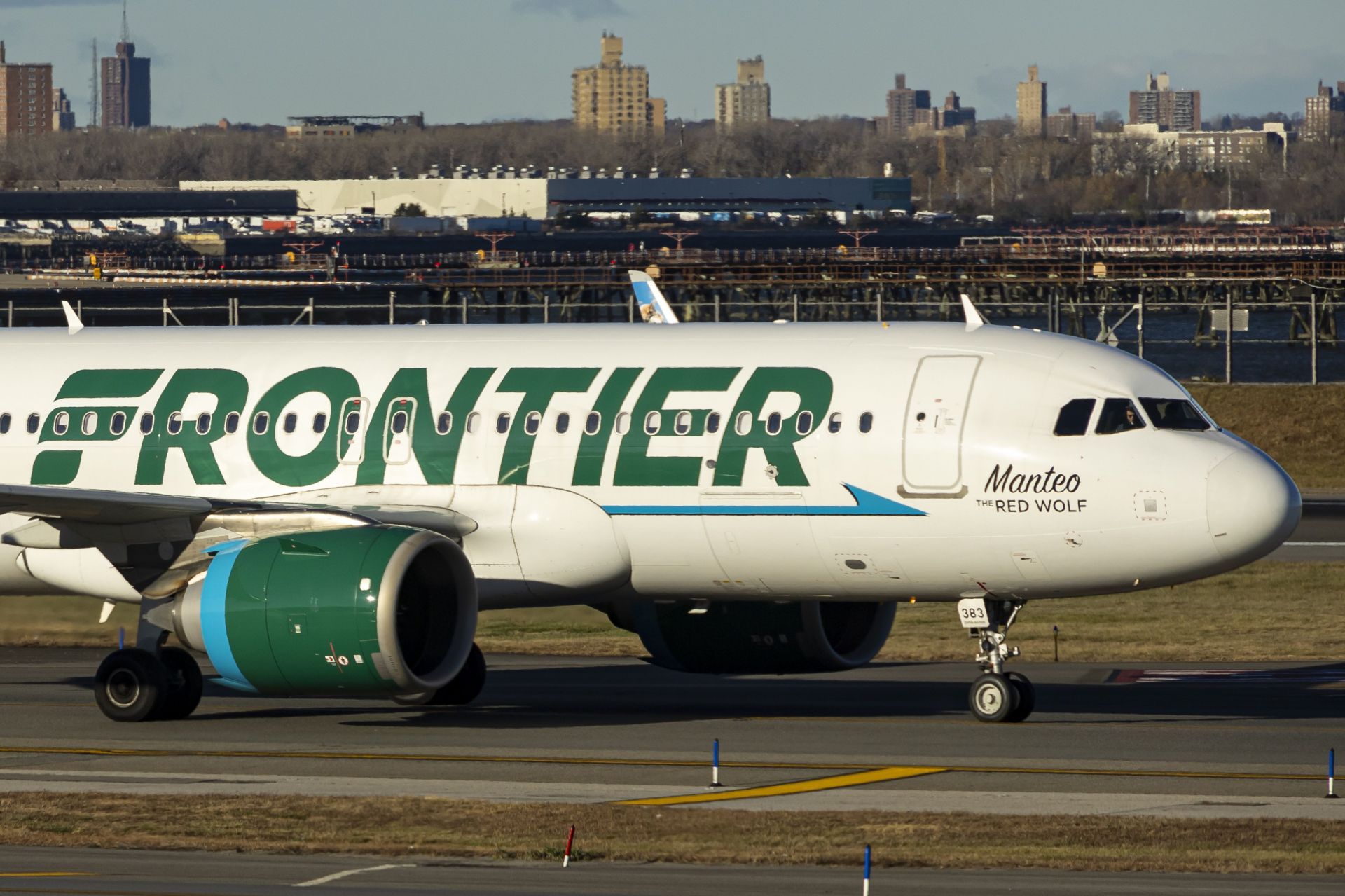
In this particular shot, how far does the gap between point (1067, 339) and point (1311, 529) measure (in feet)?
95.5

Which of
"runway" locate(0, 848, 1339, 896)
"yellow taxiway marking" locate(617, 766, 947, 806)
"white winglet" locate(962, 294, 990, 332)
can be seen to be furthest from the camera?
"white winglet" locate(962, 294, 990, 332)

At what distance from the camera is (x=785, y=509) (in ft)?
84.8

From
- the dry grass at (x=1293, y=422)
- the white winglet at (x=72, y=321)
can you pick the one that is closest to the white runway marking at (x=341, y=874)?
the white winglet at (x=72, y=321)

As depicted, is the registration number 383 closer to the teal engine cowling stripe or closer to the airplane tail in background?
the airplane tail in background

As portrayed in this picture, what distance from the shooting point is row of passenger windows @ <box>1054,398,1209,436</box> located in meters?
25.1

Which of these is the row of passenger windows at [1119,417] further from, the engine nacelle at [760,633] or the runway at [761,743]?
the engine nacelle at [760,633]

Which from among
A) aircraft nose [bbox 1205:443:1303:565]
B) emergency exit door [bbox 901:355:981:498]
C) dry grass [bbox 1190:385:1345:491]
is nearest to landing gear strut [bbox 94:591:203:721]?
emergency exit door [bbox 901:355:981:498]

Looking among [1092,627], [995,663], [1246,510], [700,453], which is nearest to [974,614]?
[995,663]

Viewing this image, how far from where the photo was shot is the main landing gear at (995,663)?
25984 mm

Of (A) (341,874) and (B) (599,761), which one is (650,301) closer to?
(B) (599,761)

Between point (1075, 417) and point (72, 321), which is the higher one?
point (72, 321)

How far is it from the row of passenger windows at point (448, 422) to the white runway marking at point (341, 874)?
9.49 metres

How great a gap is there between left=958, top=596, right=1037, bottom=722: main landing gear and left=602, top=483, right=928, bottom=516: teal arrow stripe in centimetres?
157

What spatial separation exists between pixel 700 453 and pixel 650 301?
681cm
